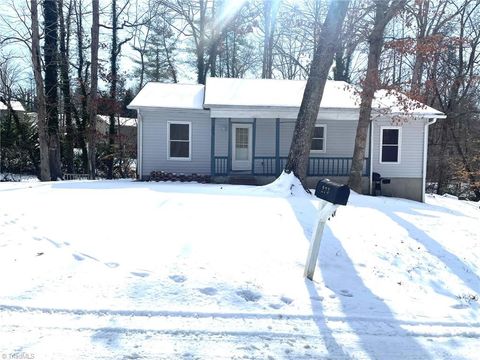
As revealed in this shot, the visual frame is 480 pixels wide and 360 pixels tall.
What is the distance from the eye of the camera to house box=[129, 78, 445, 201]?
1543 centimetres

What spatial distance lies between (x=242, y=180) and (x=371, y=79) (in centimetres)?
559

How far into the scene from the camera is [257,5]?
29297 mm

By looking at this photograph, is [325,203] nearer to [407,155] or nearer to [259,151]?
[259,151]

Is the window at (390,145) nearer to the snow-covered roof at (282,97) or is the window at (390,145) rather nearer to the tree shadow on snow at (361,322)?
the snow-covered roof at (282,97)

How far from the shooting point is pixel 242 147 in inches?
A: 661

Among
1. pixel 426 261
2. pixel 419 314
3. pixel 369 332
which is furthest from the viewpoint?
pixel 426 261

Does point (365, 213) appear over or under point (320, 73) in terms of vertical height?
under

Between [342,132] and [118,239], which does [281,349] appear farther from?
[342,132]

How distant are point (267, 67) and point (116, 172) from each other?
1263cm

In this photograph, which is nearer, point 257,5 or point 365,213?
point 365,213

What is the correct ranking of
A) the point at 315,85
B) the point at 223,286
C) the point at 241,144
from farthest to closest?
the point at 241,144
the point at 315,85
the point at 223,286

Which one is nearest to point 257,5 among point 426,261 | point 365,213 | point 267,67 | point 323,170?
point 267,67

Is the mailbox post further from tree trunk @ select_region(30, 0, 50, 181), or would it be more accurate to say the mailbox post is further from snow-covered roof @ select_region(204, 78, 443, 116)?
tree trunk @ select_region(30, 0, 50, 181)

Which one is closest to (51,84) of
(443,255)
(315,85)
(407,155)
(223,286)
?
(315,85)
